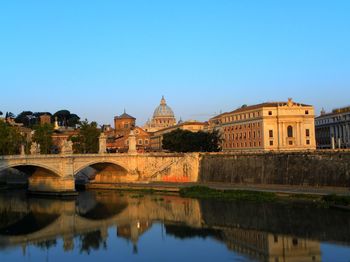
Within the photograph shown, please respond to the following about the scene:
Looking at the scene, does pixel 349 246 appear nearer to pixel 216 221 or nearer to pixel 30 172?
pixel 216 221

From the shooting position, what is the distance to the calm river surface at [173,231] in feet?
83.9

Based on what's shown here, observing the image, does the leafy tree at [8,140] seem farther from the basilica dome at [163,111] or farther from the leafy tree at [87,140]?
the basilica dome at [163,111]

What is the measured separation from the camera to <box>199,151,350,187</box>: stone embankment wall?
4175 centimetres

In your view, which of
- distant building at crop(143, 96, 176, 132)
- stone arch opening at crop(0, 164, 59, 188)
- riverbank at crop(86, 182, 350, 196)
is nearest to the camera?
riverbank at crop(86, 182, 350, 196)

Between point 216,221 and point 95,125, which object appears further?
point 95,125

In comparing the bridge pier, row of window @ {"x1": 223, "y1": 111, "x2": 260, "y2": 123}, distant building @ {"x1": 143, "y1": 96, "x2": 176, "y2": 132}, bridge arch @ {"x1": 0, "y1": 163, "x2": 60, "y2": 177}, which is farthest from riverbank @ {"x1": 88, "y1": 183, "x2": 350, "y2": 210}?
distant building @ {"x1": 143, "y1": 96, "x2": 176, "y2": 132}

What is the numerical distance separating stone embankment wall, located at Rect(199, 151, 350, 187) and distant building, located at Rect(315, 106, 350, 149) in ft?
74.0

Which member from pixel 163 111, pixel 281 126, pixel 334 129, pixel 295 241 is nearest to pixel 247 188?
pixel 295 241

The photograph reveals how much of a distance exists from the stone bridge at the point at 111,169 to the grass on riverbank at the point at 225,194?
9.01 metres

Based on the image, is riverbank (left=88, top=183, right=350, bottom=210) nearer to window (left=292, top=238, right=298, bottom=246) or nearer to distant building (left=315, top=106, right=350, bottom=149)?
window (left=292, top=238, right=298, bottom=246)

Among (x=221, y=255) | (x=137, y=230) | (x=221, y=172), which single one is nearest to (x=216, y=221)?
(x=137, y=230)

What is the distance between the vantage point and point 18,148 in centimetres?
6719

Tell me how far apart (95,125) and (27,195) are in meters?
21.2

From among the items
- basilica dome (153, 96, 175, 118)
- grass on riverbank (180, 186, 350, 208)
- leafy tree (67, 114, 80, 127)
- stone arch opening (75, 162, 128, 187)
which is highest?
basilica dome (153, 96, 175, 118)
